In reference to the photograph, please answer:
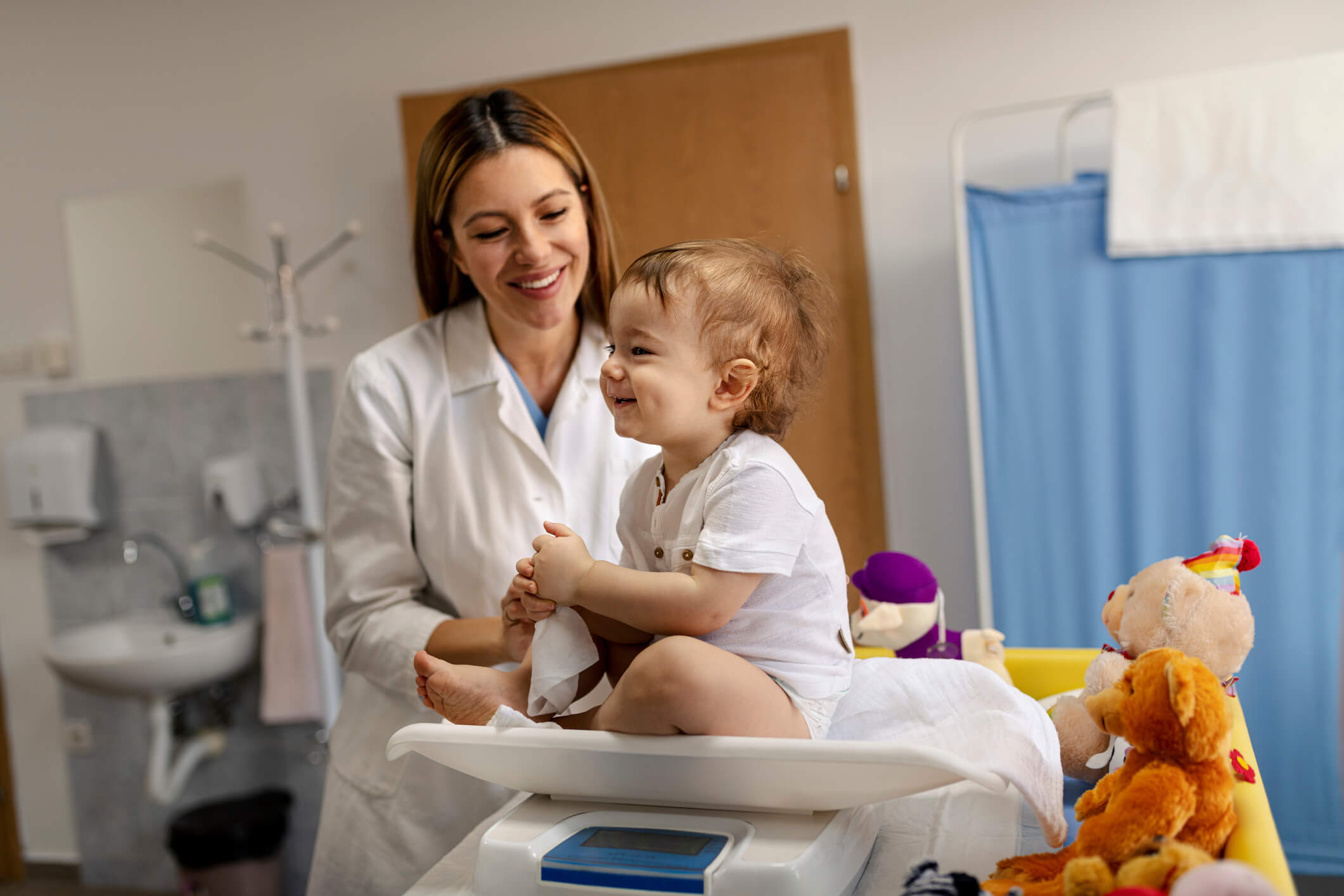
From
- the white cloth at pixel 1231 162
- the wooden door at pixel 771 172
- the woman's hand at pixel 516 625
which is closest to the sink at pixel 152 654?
the wooden door at pixel 771 172

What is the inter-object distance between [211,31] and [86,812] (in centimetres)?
224

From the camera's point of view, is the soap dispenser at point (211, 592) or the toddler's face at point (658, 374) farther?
the soap dispenser at point (211, 592)

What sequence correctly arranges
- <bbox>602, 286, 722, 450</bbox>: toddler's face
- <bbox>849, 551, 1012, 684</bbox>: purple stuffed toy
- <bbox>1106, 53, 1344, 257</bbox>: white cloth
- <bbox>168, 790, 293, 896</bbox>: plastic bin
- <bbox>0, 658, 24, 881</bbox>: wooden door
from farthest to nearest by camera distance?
<bbox>0, 658, 24, 881</bbox>: wooden door
<bbox>168, 790, 293, 896</bbox>: plastic bin
<bbox>1106, 53, 1344, 257</bbox>: white cloth
<bbox>849, 551, 1012, 684</bbox>: purple stuffed toy
<bbox>602, 286, 722, 450</bbox>: toddler's face

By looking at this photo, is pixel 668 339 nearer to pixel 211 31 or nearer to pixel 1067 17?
pixel 1067 17

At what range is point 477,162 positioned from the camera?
106cm

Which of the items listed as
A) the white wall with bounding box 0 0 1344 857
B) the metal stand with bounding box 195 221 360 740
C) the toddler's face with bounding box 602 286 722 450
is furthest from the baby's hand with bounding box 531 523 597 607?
the metal stand with bounding box 195 221 360 740

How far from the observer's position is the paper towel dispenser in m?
2.67

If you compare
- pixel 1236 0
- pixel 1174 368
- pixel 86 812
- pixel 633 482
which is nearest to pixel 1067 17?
pixel 1236 0

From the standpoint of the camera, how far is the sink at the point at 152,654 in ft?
8.13

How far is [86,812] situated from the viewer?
289 centimetres

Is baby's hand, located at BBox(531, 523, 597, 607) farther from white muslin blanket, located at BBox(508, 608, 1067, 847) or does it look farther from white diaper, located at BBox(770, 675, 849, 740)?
white diaper, located at BBox(770, 675, 849, 740)

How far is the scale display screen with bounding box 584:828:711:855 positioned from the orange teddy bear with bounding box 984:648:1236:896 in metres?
0.19

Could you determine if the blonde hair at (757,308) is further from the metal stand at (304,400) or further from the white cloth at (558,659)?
the metal stand at (304,400)

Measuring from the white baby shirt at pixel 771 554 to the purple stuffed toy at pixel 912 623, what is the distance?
0.72 feet
